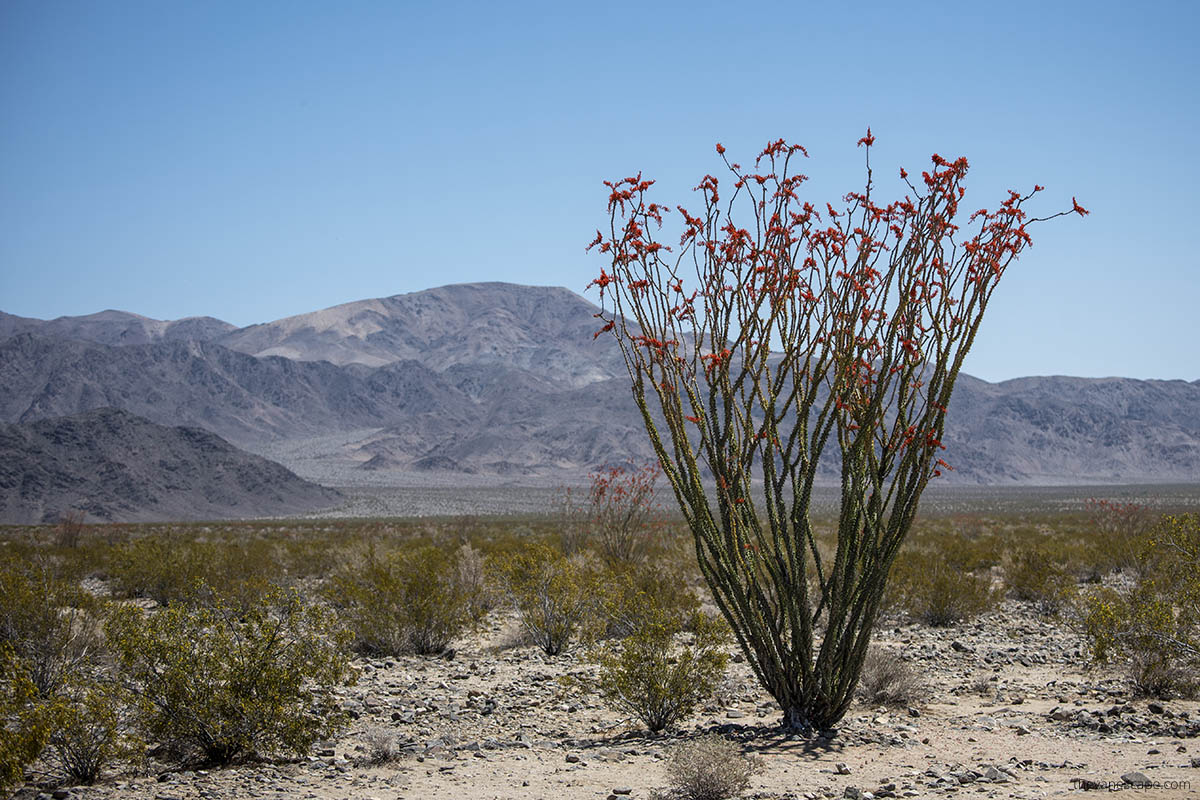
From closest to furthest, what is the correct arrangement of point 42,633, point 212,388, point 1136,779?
point 1136,779 → point 42,633 → point 212,388

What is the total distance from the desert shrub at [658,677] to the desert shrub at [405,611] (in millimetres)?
4259

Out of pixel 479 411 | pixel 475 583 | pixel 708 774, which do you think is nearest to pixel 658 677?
pixel 708 774

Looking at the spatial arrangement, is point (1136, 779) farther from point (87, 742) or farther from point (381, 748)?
point (87, 742)

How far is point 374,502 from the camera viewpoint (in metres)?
71.1

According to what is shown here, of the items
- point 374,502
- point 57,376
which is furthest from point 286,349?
point 374,502

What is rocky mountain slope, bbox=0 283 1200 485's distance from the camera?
108062 millimetres

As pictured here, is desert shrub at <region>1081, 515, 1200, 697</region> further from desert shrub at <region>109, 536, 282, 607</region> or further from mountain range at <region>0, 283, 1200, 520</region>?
mountain range at <region>0, 283, 1200, 520</region>

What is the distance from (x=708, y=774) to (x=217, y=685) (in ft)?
13.0

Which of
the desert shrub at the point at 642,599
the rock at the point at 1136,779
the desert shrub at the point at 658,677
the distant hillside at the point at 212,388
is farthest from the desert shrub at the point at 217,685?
the distant hillside at the point at 212,388

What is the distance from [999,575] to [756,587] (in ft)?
47.5

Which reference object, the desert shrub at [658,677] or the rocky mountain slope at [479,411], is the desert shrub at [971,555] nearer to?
the desert shrub at [658,677]

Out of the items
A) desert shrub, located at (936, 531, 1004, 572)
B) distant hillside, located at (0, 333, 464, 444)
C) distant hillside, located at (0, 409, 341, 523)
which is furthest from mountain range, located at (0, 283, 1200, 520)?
desert shrub, located at (936, 531, 1004, 572)

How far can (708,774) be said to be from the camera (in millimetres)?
6223

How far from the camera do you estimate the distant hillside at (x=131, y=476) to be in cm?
5759
